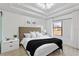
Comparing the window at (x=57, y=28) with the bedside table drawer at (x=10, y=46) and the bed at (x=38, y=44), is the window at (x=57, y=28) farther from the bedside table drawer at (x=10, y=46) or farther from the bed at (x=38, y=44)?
the bedside table drawer at (x=10, y=46)

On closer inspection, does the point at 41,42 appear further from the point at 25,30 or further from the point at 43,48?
the point at 25,30

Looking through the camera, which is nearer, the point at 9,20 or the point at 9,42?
A: the point at 9,20

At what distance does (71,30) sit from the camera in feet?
8.32

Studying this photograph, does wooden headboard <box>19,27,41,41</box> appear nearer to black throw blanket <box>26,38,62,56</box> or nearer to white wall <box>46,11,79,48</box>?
black throw blanket <box>26,38,62,56</box>

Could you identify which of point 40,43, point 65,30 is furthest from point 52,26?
point 40,43

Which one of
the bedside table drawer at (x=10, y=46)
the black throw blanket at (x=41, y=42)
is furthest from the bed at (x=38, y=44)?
the bedside table drawer at (x=10, y=46)

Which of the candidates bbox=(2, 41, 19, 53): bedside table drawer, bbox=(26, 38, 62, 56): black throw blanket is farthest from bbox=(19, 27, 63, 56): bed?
bbox=(2, 41, 19, 53): bedside table drawer

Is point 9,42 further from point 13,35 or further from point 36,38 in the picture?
point 36,38

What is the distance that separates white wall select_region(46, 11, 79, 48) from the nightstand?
4.45 ft

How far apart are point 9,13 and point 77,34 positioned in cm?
193

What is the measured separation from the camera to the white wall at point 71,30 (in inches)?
96.3

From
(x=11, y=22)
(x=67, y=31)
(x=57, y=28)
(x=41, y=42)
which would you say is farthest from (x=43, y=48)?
(x=11, y=22)

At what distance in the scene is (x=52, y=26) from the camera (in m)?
2.65

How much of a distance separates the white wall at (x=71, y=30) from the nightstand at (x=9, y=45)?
1.36 metres
